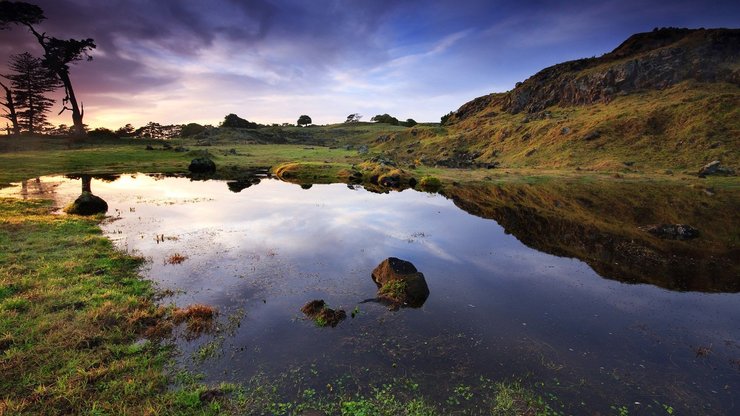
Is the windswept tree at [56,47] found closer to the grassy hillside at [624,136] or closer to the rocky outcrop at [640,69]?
the grassy hillside at [624,136]

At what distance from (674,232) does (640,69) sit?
86.0 metres

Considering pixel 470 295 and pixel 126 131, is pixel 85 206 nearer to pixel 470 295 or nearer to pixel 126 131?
pixel 470 295

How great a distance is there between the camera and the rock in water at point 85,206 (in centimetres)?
2761

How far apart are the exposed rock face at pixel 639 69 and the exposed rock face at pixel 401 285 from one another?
9645 cm

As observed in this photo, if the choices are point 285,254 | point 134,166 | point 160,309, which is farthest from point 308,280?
point 134,166

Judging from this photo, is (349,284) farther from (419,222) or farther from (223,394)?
(419,222)

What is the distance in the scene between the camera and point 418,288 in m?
14.9

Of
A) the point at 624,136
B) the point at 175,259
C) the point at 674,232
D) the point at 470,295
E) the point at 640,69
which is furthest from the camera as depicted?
the point at 640,69

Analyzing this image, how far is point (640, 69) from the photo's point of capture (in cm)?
8862

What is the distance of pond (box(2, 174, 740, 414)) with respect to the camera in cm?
998

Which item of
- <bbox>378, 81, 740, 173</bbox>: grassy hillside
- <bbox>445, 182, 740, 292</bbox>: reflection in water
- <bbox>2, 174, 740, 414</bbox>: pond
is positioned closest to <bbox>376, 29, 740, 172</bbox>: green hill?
<bbox>378, 81, 740, 173</bbox>: grassy hillside

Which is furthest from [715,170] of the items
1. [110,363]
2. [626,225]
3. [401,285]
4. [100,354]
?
[100,354]

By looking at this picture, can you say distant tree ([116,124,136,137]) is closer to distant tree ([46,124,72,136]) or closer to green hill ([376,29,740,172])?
distant tree ([46,124,72,136])

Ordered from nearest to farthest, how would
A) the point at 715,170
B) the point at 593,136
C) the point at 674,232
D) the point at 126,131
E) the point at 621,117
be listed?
the point at 674,232, the point at 715,170, the point at 593,136, the point at 621,117, the point at 126,131
